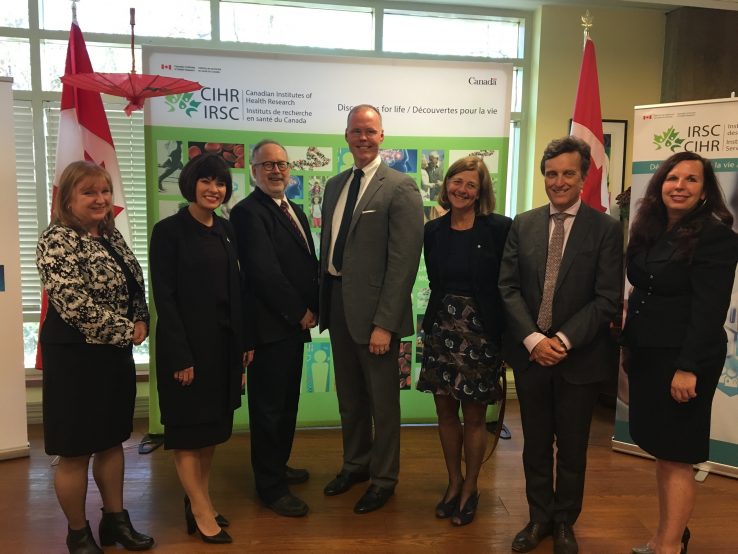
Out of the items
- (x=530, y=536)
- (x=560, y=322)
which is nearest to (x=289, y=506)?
(x=530, y=536)

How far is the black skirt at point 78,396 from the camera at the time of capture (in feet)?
6.90

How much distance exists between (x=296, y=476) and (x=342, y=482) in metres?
0.30

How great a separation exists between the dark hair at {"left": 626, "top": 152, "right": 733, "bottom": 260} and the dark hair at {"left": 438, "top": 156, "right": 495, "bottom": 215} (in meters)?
0.59

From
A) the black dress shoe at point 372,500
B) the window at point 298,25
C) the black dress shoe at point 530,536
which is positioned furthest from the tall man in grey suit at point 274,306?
the window at point 298,25

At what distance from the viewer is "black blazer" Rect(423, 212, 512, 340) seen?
2388mm

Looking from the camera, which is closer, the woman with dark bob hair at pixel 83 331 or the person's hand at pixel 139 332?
the woman with dark bob hair at pixel 83 331

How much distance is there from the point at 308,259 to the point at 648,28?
356cm

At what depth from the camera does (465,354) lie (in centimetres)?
243

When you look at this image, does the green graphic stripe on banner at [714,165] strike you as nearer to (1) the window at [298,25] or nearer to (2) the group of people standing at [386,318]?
(2) the group of people standing at [386,318]

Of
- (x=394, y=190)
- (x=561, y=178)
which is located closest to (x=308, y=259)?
(x=394, y=190)

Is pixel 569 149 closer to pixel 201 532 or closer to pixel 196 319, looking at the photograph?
pixel 196 319

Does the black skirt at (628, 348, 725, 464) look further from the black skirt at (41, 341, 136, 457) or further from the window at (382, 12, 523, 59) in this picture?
the window at (382, 12, 523, 59)

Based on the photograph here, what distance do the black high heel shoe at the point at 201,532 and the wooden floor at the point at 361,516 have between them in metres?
0.03

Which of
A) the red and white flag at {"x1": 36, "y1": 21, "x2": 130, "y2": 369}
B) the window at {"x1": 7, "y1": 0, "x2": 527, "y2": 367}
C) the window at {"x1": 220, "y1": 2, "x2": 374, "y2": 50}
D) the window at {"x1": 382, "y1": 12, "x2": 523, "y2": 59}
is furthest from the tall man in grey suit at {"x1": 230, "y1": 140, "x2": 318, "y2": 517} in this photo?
the window at {"x1": 382, "y1": 12, "x2": 523, "y2": 59}
